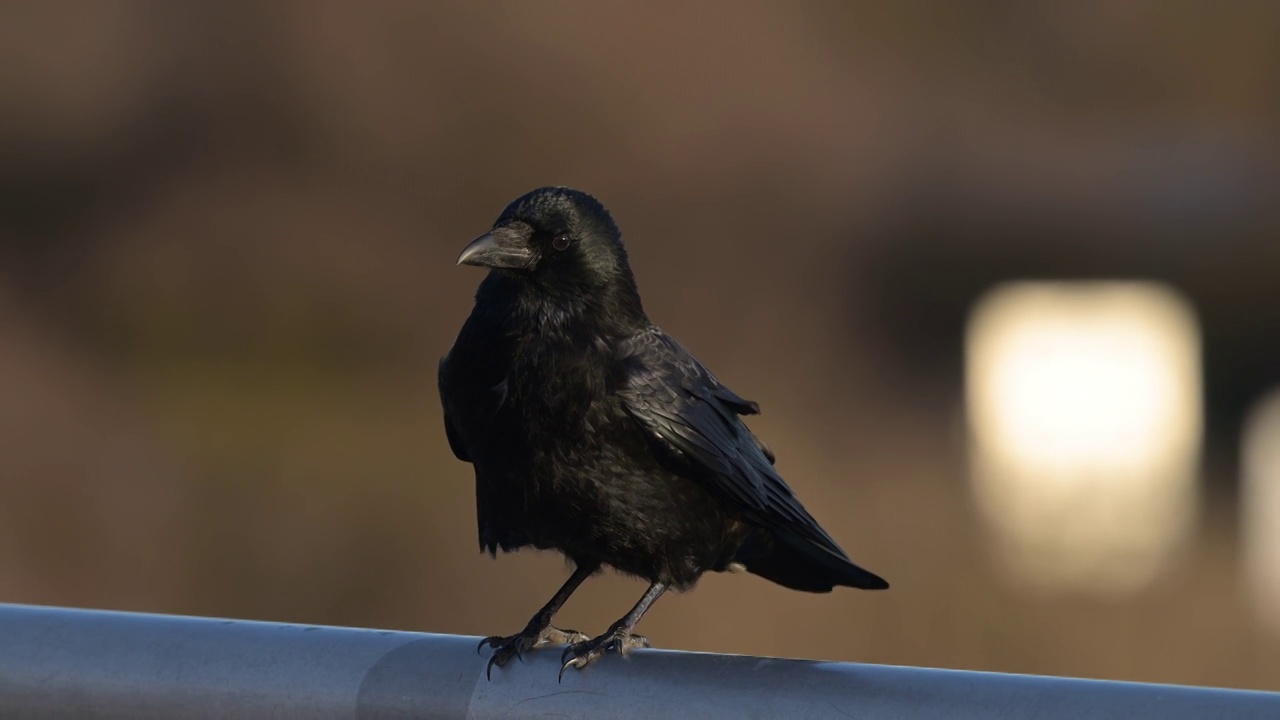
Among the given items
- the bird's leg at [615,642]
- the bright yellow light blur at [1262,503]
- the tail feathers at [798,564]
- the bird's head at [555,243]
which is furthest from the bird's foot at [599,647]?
the bright yellow light blur at [1262,503]

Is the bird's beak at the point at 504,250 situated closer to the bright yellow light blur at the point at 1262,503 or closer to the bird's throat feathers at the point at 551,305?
the bird's throat feathers at the point at 551,305

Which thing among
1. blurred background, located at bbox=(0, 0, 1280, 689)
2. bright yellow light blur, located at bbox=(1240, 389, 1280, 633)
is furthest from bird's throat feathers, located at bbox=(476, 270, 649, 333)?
bright yellow light blur, located at bbox=(1240, 389, 1280, 633)

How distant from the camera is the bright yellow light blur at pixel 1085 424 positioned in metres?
11.0

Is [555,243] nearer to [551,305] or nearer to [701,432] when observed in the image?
[551,305]

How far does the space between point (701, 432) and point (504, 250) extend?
19.8 inches

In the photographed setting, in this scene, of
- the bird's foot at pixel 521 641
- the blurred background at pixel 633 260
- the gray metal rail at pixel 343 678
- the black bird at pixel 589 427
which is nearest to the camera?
the gray metal rail at pixel 343 678

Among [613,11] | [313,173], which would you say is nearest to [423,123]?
[313,173]

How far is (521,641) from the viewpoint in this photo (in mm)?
2428

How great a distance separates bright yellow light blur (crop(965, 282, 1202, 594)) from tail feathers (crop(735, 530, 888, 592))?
7.98 metres

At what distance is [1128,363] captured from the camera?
11734 mm

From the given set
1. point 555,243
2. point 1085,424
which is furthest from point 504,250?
point 1085,424

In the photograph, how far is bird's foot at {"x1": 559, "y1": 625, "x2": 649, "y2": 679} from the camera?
1854mm

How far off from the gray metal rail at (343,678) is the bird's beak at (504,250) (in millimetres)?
1030

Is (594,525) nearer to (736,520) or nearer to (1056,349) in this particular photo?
(736,520)
